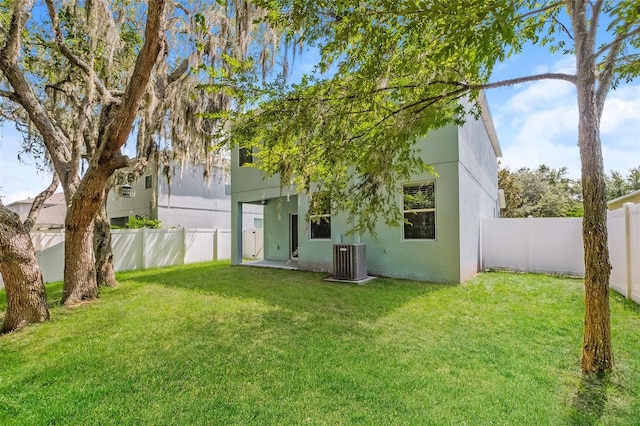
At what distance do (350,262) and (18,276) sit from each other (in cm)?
630

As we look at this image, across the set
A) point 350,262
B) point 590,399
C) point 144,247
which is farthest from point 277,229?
point 590,399

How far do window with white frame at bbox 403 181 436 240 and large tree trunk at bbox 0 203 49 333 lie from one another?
288 inches

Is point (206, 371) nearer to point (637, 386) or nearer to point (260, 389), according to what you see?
point (260, 389)

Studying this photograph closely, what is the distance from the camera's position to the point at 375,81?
375 cm

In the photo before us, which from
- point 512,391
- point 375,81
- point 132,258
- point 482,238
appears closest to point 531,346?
point 512,391

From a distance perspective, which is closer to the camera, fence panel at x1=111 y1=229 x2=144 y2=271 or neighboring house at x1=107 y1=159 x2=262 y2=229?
fence panel at x1=111 y1=229 x2=144 y2=271

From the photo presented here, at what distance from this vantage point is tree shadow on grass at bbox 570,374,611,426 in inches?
93.0

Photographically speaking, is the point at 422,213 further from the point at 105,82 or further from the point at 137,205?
the point at 137,205

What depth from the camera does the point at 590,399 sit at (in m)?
2.62

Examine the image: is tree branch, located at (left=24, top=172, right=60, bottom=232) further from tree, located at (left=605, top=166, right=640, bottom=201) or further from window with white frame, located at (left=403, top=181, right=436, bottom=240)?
tree, located at (left=605, top=166, right=640, bottom=201)

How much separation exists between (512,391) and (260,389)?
7.40ft

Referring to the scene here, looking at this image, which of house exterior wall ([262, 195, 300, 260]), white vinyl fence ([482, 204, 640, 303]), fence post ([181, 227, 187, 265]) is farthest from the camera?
fence post ([181, 227, 187, 265])

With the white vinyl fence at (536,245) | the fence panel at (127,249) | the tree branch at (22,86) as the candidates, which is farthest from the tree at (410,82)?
the fence panel at (127,249)

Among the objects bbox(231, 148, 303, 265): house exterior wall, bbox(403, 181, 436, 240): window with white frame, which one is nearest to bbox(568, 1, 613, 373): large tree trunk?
bbox(403, 181, 436, 240): window with white frame
